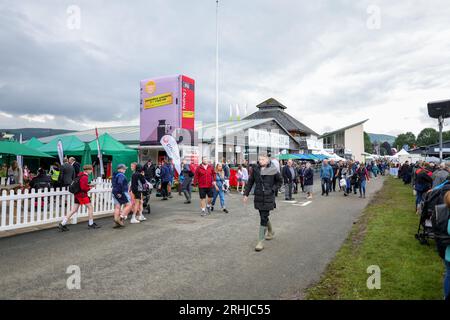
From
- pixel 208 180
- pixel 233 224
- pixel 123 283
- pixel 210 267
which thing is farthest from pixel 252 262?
pixel 208 180

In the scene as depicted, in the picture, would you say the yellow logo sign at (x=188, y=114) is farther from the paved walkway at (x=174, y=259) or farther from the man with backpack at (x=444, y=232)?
the man with backpack at (x=444, y=232)

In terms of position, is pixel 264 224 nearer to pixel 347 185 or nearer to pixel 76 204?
pixel 76 204

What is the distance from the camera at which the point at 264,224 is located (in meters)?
6.31

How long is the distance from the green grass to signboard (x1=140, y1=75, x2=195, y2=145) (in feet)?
52.6

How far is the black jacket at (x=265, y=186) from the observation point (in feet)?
20.7

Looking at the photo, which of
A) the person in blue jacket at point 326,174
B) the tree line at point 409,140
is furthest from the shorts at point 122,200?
the tree line at point 409,140

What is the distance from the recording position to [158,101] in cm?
2216

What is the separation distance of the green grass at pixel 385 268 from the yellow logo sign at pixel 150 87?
61.1ft

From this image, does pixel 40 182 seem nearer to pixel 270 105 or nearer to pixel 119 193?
pixel 119 193

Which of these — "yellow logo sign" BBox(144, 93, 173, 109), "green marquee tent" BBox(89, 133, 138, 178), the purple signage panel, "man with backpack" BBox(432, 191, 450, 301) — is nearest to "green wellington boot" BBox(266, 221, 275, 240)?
"man with backpack" BBox(432, 191, 450, 301)

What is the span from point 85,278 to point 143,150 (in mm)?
23090

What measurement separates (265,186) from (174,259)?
239cm

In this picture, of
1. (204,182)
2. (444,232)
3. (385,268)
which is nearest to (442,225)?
(444,232)
